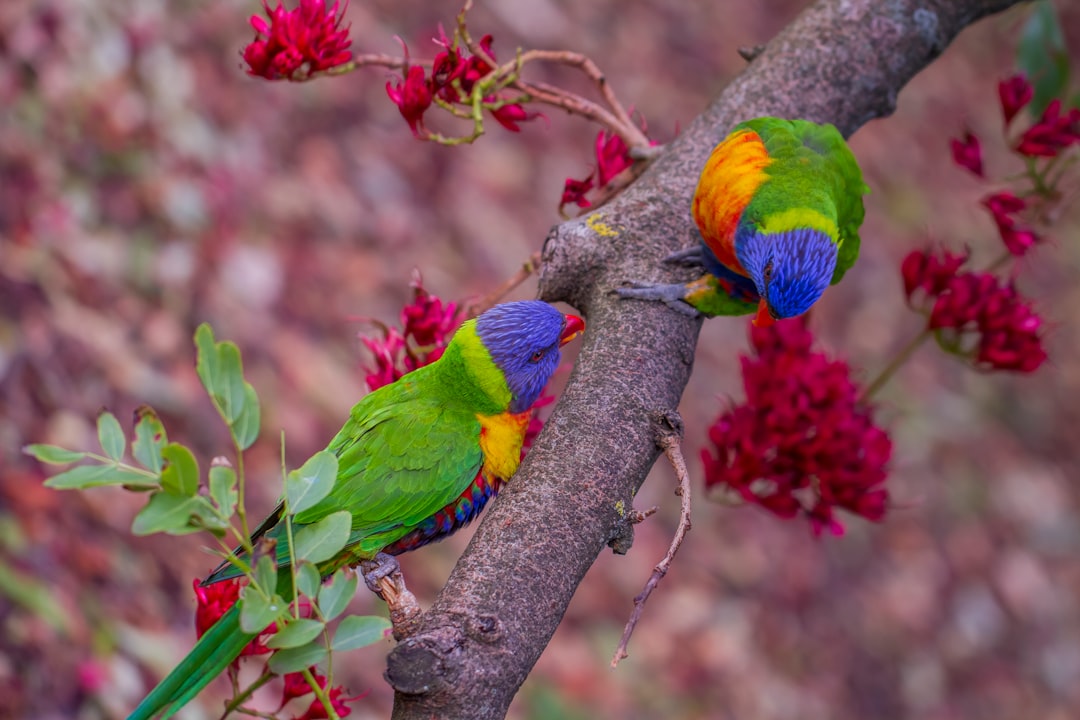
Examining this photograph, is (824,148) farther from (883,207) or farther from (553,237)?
(883,207)

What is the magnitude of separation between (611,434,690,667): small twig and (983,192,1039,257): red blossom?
121 centimetres

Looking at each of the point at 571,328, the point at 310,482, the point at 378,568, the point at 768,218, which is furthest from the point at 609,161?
the point at 310,482

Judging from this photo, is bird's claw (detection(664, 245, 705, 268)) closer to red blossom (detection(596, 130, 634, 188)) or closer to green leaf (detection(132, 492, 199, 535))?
red blossom (detection(596, 130, 634, 188))

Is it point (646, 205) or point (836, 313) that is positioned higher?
point (646, 205)

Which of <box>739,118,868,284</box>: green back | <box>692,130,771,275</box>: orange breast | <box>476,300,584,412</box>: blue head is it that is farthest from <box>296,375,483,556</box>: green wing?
<box>739,118,868,284</box>: green back

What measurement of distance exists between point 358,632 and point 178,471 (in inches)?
12.7

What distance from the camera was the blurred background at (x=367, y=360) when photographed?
313 cm

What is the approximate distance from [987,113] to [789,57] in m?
5.39

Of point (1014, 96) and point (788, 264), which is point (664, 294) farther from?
point (1014, 96)

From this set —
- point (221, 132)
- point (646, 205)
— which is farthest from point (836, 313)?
point (646, 205)

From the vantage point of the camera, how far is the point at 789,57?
2.27m

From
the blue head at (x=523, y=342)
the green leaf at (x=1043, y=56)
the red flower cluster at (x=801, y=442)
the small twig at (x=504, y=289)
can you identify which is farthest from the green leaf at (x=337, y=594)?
the green leaf at (x=1043, y=56)

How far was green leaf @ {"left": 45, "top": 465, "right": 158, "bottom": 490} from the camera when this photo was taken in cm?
104

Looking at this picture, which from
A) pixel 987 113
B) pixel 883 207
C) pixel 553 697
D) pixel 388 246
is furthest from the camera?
pixel 987 113
